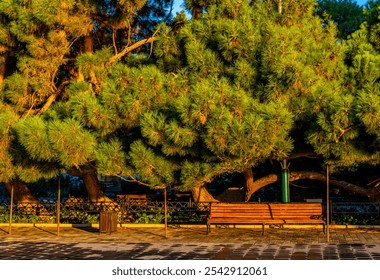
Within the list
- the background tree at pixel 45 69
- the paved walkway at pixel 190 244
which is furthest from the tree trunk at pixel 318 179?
the background tree at pixel 45 69

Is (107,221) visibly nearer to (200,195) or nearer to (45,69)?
(200,195)

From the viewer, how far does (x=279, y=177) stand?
56.5 ft

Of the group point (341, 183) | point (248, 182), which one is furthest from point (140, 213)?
point (341, 183)

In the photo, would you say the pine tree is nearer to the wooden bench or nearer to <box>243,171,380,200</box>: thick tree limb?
the wooden bench

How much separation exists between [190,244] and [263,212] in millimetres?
2592

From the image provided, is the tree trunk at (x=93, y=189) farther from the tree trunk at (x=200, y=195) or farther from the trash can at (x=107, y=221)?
the trash can at (x=107, y=221)

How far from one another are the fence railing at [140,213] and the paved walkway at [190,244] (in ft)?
3.52

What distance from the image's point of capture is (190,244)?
1220cm

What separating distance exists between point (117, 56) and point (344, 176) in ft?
25.2

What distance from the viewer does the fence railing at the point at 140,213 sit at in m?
16.3

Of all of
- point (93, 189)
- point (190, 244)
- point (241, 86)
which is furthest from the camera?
point (93, 189)

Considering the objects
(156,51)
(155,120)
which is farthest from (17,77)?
(155,120)

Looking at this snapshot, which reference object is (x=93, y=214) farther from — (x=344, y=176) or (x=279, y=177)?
(x=344, y=176)
